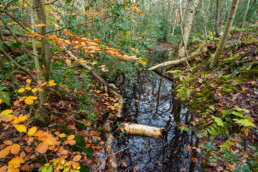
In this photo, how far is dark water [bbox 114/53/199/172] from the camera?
302 centimetres

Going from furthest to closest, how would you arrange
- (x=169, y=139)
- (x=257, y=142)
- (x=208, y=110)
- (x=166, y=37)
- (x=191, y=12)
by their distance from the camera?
1. (x=166, y=37)
2. (x=191, y=12)
3. (x=208, y=110)
4. (x=169, y=139)
5. (x=257, y=142)

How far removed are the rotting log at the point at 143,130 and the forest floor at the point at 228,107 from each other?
3.83 feet

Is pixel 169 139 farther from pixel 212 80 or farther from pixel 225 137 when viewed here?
pixel 212 80

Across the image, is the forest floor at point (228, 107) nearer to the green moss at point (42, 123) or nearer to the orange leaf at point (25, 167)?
the orange leaf at point (25, 167)

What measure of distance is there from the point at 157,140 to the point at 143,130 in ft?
1.67

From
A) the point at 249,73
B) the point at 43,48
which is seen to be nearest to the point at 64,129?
the point at 43,48

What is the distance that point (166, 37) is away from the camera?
1053 inches

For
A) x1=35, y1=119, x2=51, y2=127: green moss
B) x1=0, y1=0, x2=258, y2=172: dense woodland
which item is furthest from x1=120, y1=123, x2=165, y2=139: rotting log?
x1=35, y1=119, x2=51, y2=127: green moss

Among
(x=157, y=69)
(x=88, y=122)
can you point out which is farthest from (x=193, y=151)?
(x=157, y=69)

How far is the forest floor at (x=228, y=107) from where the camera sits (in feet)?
8.77

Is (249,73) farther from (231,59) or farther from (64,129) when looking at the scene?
(64,129)

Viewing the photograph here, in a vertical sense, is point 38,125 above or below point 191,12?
below

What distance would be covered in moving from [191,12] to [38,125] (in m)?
10.2

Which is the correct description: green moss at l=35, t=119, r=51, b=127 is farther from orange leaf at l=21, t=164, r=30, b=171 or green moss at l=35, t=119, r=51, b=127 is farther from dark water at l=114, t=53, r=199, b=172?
dark water at l=114, t=53, r=199, b=172
